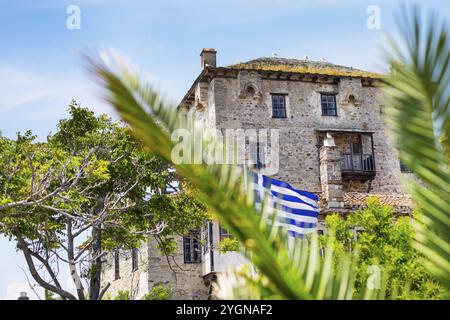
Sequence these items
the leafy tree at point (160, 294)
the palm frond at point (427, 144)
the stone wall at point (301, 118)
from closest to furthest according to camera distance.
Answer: the palm frond at point (427, 144) < the leafy tree at point (160, 294) < the stone wall at point (301, 118)

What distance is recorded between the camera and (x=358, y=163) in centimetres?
3428

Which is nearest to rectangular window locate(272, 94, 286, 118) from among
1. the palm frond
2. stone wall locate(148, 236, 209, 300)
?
stone wall locate(148, 236, 209, 300)

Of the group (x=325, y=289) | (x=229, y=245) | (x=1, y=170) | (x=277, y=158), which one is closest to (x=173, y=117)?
(x=325, y=289)

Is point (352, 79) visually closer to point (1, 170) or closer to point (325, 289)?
point (1, 170)

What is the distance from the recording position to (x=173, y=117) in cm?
262

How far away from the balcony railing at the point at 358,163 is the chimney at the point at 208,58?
720cm

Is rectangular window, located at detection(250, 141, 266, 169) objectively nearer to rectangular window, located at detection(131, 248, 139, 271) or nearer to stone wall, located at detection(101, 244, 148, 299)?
stone wall, located at detection(101, 244, 148, 299)

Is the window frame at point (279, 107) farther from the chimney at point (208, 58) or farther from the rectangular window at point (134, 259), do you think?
the rectangular window at point (134, 259)

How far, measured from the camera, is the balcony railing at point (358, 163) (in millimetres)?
33938

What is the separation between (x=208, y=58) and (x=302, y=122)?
5.11 meters

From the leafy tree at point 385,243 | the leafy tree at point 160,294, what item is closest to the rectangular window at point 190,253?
the leafy tree at point 160,294

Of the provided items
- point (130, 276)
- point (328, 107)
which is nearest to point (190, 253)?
point (130, 276)

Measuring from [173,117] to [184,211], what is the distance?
22.0m
